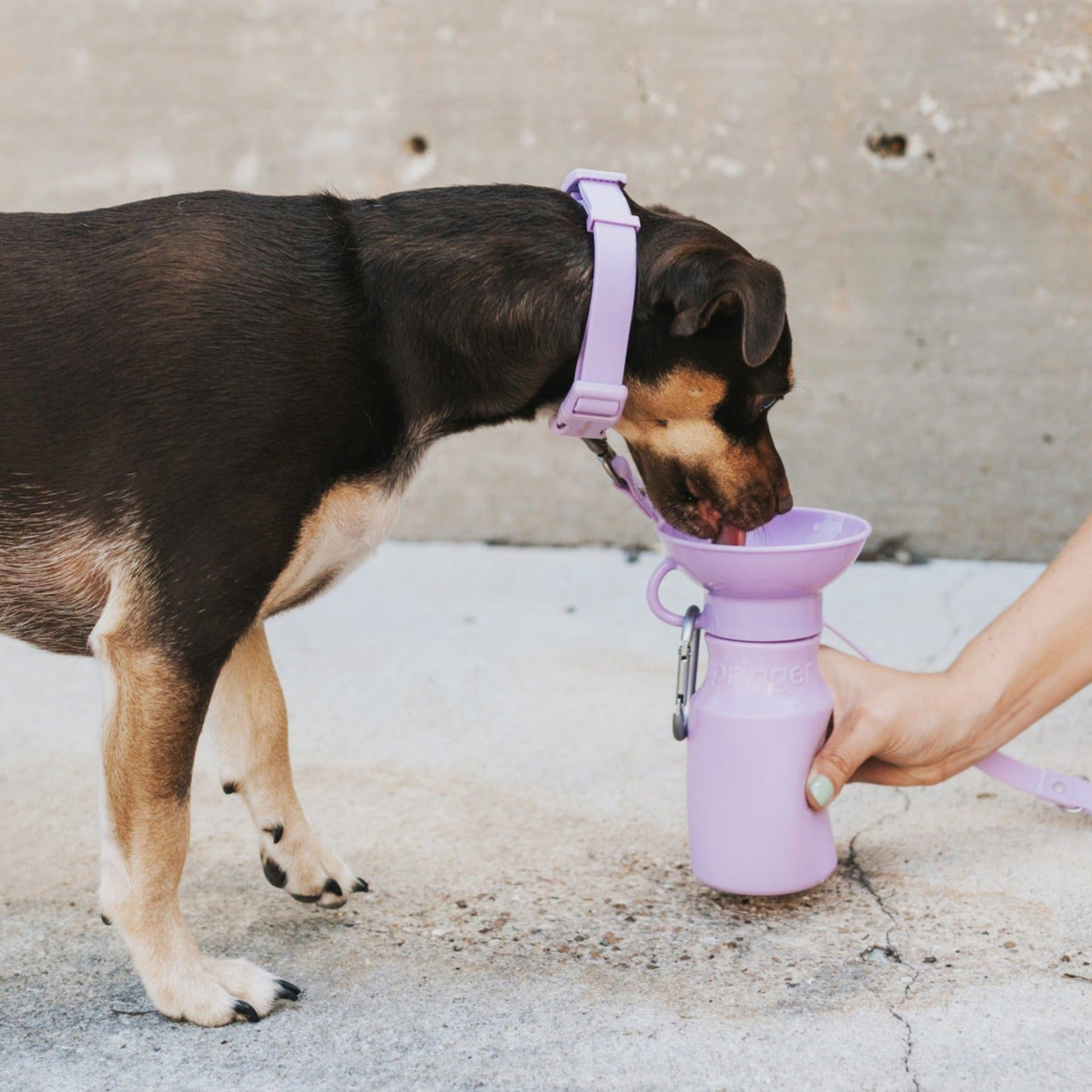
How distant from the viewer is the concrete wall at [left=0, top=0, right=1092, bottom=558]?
505cm

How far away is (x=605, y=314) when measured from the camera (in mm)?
2406

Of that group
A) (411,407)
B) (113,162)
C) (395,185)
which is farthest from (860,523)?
(113,162)

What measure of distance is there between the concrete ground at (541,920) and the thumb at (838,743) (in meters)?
0.28

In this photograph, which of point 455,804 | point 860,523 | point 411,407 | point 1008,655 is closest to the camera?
point 411,407

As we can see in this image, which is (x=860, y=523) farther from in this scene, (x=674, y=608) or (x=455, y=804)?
(x=674, y=608)

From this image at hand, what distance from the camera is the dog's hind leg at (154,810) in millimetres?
2312

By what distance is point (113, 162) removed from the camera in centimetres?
554

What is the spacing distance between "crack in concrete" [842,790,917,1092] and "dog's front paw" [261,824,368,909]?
107 centimetres

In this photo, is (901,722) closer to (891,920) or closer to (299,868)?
(891,920)

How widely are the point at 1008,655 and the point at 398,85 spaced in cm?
356

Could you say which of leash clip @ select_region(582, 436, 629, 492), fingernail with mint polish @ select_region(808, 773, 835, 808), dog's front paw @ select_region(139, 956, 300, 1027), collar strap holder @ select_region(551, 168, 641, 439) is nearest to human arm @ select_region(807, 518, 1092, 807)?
fingernail with mint polish @ select_region(808, 773, 835, 808)

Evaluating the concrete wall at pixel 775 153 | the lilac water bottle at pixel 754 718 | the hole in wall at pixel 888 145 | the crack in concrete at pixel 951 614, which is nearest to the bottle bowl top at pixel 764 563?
the lilac water bottle at pixel 754 718

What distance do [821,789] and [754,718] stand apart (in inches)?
7.5

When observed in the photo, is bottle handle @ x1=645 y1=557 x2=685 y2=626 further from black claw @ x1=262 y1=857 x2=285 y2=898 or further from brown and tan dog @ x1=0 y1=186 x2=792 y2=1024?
black claw @ x1=262 y1=857 x2=285 y2=898
